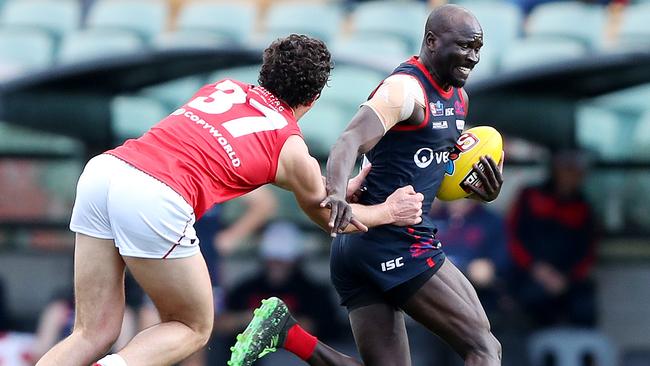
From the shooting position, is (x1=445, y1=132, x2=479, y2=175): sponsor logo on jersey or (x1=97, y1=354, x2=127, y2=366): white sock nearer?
(x1=97, y1=354, x2=127, y2=366): white sock

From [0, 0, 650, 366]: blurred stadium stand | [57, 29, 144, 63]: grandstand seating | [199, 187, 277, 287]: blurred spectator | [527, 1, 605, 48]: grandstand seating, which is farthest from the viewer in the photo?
[57, 29, 144, 63]: grandstand seating

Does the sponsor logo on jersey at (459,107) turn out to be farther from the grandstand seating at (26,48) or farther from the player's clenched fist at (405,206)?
the grandstand seating at (26,48)

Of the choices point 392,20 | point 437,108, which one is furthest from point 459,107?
point 392,20

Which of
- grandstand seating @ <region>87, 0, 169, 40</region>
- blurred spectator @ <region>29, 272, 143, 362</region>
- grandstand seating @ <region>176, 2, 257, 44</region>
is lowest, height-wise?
blurred spectator @ <region>29, 272, 143, 362</region>

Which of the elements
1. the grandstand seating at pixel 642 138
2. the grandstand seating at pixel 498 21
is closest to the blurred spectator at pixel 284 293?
the grandstand seating at pixel 498 21

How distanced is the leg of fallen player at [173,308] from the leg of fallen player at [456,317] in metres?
1.01

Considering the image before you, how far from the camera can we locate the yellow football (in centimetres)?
678

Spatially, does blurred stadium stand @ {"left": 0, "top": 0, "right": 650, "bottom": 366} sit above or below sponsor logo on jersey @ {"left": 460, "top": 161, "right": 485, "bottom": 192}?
below

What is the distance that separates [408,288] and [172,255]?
1165 millimetres

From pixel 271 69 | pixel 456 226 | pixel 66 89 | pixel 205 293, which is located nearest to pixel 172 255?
pixel 205 293

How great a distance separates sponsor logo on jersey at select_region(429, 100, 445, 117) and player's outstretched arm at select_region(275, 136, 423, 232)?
1.26 feet

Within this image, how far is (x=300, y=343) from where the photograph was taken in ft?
23.0

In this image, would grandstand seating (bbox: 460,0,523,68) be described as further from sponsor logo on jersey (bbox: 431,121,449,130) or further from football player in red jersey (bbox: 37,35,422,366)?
football player in red jersey (bbox: 37,35,422,366)

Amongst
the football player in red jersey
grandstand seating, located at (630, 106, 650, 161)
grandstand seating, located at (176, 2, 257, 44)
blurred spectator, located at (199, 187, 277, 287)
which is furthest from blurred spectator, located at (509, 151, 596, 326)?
the football player in red jersey
